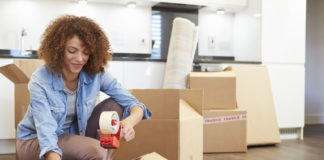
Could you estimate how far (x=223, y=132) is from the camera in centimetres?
274

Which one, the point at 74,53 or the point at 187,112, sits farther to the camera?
the point at 187,112

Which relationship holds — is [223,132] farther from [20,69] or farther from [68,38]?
[68,38]

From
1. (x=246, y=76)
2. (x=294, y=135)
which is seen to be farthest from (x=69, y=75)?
(x=294, y=135)

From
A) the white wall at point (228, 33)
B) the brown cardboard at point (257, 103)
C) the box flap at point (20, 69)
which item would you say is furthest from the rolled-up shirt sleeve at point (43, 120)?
the white wall at point (228, 33)

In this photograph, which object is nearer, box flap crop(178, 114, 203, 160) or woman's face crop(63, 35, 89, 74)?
woman's face crop(63, 35, 89, 74)

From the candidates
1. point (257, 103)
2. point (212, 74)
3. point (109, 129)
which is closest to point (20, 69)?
point (109, 129)

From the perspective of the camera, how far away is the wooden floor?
99.8 inches

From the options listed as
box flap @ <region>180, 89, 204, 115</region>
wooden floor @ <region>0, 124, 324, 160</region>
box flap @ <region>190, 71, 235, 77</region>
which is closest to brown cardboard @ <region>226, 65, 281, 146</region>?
wooden floor @ <region>0, 124, 324, 160</region>

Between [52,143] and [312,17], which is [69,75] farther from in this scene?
[312,17]

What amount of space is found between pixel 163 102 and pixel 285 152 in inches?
56.4

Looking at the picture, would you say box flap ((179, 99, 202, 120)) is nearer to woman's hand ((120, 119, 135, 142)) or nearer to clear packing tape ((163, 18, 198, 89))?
woman's hand ((120, 119, 135, 142))

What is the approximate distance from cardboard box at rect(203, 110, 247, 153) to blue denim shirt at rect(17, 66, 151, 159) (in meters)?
1.28

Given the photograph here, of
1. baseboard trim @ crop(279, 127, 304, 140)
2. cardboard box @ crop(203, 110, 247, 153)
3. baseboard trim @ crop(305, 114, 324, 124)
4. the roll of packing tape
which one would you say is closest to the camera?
the roll of packing tape

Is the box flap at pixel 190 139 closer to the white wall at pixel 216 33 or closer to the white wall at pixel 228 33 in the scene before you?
the white wall at pixel 228 33
